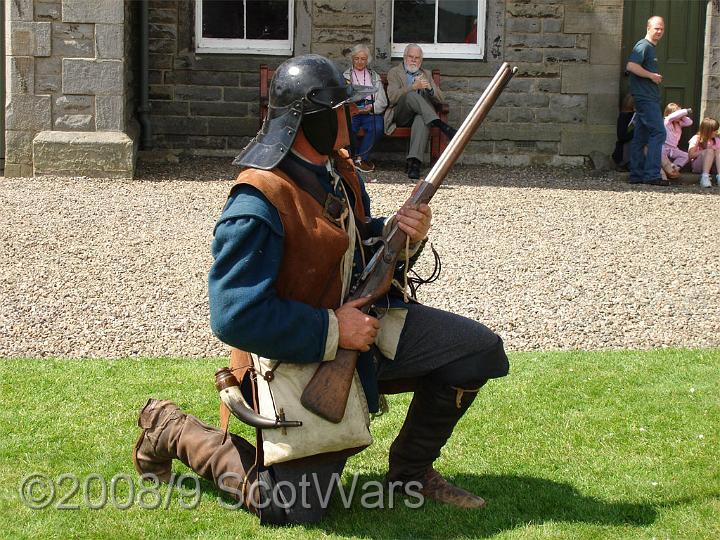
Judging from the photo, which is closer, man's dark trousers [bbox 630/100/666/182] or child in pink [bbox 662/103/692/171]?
man's dark trousers [bbox 630/100/666/182]

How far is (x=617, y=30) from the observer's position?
46.6 ft

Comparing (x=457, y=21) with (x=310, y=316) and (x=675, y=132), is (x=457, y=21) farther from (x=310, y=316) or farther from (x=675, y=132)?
(x=310, y=316)

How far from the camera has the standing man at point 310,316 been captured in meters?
4.17

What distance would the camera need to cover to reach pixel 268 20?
1438cm

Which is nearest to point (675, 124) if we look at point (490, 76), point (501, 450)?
point (490, 76)

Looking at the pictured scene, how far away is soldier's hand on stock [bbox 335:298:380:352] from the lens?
14.1ft

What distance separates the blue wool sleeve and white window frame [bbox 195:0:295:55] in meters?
10.3

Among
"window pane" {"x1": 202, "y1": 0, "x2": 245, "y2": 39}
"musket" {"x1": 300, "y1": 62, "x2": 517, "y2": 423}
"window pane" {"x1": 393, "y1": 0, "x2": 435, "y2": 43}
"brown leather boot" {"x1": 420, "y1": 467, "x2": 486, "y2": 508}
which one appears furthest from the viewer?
"window pane" {"x1": 393, "y1": 0, "x2": 435, "y2": 43}

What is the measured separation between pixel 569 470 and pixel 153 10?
10237 mm

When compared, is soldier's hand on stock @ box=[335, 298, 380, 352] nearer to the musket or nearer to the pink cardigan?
the musket

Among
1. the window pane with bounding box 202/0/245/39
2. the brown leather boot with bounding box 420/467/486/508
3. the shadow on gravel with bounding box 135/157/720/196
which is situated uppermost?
the window pane with bounding box 202/0/245/39

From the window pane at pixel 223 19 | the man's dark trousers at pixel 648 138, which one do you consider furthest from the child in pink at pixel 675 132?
the window pane at pixel 223 19

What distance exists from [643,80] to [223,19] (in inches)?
198

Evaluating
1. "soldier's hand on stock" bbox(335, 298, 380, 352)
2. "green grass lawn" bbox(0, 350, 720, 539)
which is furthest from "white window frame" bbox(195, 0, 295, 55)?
"soldier's hand on stock" bbox(335, 298, 380, 352)
